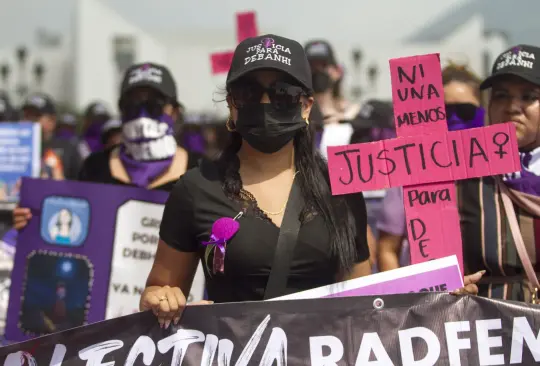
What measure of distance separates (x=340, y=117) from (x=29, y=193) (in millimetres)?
2487

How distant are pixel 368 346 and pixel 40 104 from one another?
7128 mm

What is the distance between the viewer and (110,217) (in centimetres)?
477

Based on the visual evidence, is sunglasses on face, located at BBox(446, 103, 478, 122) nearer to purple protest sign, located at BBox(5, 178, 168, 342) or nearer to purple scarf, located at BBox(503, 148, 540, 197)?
purple scarf, located at BBox(503, 148, 540, 197)

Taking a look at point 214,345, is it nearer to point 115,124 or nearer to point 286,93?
point 286,93

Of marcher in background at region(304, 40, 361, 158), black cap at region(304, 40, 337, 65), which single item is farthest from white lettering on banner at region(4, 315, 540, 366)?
black cap at region(304, 40, 337, 65)

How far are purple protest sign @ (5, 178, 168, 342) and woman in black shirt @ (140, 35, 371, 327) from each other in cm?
161

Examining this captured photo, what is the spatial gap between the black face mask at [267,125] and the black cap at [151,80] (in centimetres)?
193

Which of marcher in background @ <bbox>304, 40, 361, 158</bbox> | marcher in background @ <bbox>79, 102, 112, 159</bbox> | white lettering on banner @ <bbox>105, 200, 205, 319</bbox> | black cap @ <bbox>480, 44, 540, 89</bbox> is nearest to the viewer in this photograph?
black cap @ <bbox>480, 44, 540, 89</bbox>

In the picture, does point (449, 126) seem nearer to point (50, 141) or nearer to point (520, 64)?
point (520, 64)

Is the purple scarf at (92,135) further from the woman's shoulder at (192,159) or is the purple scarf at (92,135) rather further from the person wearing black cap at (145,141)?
the woman's shoulder at (192,159)

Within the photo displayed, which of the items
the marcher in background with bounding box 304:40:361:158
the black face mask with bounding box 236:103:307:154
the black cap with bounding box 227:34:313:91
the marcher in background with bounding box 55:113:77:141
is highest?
the marcher in background with bounding box 55:113:77:141

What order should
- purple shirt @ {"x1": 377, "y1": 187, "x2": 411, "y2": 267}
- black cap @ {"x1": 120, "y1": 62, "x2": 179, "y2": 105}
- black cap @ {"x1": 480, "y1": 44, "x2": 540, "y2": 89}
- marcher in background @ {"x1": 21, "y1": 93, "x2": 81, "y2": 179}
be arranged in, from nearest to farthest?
black cap @ {"x1": 480, "y1": 44, "x2": 540, "y2": 89} → purple shirt @ {"x1": 377, "y1": 187, "x2": 411, "y2": 267} → black cap @ {"x1": 120, "y1": 62, "x2": 179, "y2": 105} → marcher in background @ {"x1": 21, "y1": 93, "x2": 81, "y2": 179}

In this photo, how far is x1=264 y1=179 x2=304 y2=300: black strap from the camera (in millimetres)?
2963

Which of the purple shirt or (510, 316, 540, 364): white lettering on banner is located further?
the purple shirt
